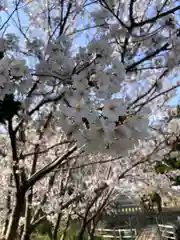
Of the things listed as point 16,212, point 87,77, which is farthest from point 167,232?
point 87,77

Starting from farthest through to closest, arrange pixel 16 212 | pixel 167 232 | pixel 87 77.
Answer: pixel 167 232
pixel 16 212
pixel 87 77

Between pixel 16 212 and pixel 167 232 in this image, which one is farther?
pixel 167 232

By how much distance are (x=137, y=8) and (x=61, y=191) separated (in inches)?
160

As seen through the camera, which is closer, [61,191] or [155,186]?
[61,191]

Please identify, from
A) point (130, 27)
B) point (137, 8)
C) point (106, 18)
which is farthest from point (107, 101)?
point (137, 8)

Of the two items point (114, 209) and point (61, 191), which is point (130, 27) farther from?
point (114, 209)

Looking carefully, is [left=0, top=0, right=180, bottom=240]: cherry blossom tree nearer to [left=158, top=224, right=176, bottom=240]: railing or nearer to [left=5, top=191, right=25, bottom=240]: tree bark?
[left=5, top=191, right=25, bottom=240]: tree bark

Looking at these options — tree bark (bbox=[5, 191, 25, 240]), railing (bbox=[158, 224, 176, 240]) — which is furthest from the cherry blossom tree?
railing (bbox=[158, 224, 176, 240])

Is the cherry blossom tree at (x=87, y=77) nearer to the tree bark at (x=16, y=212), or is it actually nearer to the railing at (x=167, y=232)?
the tree bark at (x=16, y=212)

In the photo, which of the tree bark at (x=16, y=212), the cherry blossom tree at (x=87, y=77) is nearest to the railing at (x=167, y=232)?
the cherry blossom tree at (x=87, y=77)

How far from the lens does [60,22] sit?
105 inches

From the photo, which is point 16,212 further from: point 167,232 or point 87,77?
point 167,232

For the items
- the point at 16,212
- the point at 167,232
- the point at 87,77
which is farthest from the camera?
the point at 167,232

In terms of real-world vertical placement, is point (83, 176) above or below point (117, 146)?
above
